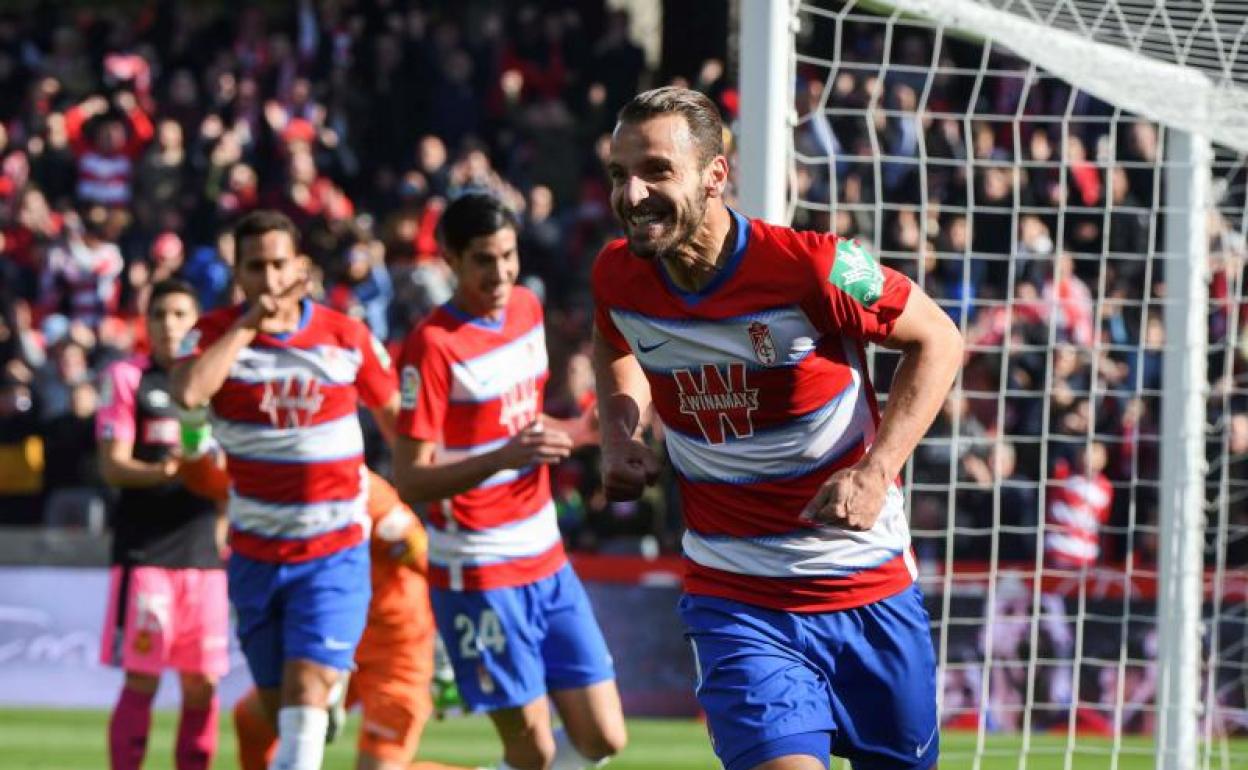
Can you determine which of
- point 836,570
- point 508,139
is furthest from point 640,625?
point 836,570

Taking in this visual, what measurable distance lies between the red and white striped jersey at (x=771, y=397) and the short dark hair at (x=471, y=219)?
1870mm

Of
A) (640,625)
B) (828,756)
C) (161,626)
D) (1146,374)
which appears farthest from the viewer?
(1146,374)

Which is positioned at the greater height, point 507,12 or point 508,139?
point 507,12

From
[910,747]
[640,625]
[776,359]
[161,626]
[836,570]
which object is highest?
[776,359]

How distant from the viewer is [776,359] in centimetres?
466

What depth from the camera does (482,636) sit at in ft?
22.9

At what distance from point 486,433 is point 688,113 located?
8.42ft

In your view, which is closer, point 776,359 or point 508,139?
point 776,359

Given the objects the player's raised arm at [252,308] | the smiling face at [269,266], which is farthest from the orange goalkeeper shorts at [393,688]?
the smiling face at [269,266]

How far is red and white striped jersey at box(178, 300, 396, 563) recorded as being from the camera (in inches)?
285

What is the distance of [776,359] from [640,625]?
27.5 ft

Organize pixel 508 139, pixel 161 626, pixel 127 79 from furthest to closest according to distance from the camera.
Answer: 1. pixel 127 79
2. pixel 508 139
3. pixel 161 626

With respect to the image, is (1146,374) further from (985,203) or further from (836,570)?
(836,570)

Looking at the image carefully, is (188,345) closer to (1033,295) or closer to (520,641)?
(520,641)
